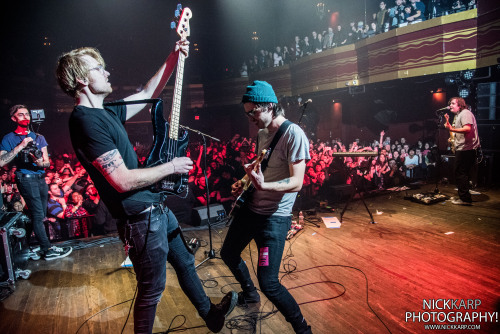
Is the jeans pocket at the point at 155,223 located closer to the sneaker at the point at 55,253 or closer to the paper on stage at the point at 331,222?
the sneaker at the point at 55,253

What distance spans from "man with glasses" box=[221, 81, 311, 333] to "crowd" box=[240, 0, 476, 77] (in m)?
10.7

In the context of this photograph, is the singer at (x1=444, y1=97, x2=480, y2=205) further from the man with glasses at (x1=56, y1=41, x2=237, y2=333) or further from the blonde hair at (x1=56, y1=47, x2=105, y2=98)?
the blonde hair at (x1=56, y1=47, x2=105, y2=98)

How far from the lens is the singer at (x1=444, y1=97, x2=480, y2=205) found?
215 inches

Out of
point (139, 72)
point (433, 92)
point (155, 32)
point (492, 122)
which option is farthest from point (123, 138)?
point (155, 32)

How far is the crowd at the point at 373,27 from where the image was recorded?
32.1 ft

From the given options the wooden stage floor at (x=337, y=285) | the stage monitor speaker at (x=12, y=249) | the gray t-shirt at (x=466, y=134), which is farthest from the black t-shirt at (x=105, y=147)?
the gray t-shirt at (x=466, y=134)

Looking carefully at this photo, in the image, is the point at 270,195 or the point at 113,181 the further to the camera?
the point at 270,195

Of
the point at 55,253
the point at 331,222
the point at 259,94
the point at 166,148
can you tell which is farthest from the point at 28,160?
the point at 331,222

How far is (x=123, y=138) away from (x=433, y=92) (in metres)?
13.9

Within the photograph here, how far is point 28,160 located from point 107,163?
130 inches

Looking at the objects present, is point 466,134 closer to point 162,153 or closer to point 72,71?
point 162,153

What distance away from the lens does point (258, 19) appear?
61.9ft

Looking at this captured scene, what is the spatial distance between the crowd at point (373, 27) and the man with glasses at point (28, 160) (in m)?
12.1

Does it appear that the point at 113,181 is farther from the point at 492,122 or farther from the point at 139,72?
the point at 139,72
